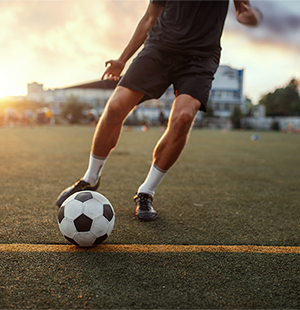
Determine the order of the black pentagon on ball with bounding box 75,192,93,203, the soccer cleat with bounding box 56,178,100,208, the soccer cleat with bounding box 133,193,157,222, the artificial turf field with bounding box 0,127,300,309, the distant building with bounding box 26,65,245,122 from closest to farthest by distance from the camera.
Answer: the artificial turf field with bounding box 0,127,300,309 → the black pentagon on ball with bounding box 75,192,93,203 → the soccer cleat with bounding box 133,193,157,222 → the soccer cleat with bounding box 56,178,100,208 → the distant building with bounding box 26,65,245,122

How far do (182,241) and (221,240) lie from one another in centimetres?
26

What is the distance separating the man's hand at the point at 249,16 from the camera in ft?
7.42

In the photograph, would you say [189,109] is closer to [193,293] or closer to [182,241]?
[182,241]

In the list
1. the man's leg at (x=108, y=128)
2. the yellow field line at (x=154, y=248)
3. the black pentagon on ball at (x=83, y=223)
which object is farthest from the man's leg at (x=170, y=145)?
the black pentagon on ball at (x=83, y=223)

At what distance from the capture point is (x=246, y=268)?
1530 mm

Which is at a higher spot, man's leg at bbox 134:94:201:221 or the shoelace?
man's leg at bbox 134:94:201:221

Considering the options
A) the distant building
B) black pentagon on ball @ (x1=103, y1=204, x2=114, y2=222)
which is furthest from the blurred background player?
the distant building

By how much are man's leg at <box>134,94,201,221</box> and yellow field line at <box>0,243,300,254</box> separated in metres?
Result: 0.51

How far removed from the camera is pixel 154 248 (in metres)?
1.73

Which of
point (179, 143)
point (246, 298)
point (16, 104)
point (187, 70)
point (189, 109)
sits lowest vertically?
point (246, 298)

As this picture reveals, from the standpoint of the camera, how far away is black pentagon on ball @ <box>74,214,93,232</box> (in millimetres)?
1685

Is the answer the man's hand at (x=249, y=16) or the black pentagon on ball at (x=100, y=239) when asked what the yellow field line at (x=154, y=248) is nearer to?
the black pentagon on ball at (x=100, y=239)

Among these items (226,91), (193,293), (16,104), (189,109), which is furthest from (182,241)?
(16,104)

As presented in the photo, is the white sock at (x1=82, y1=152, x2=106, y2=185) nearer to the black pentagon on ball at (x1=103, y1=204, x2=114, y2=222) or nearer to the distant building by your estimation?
the black pentagon on ball at (x1=103, y1=204, x2=114, y2=222)
